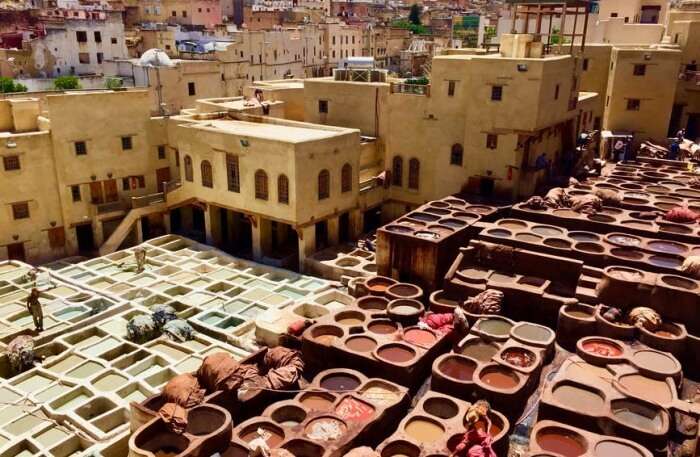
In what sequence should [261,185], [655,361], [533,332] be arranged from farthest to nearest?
[261,185] < [533,332] < [655,361]

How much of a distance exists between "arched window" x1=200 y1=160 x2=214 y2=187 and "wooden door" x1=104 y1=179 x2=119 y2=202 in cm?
589

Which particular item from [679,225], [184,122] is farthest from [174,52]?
[679,225]

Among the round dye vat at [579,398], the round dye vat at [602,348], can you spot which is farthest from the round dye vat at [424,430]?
the round dye vat at [602,348]

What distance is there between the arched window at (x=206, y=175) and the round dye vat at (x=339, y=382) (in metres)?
16.8

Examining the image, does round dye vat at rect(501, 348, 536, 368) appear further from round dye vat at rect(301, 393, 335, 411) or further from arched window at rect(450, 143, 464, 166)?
arched window at rect(450, 143, 464, 166)

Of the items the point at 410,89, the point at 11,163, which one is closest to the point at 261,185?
the point at 410,89

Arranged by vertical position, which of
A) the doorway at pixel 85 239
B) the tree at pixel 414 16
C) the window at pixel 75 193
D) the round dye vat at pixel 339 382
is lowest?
the doorway at pixel 85 239

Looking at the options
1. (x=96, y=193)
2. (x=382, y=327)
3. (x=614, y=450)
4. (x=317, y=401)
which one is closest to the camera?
(x=614, y=450)

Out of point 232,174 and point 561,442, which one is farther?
point 232,174

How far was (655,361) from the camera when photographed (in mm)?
17547

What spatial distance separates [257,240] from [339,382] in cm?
1470

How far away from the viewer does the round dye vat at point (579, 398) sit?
15.7 metres

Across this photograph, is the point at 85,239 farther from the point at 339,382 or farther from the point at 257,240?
the point at 339,382

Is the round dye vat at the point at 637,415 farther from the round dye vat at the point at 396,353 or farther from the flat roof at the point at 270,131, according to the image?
the flat roof at the point at 270,131
